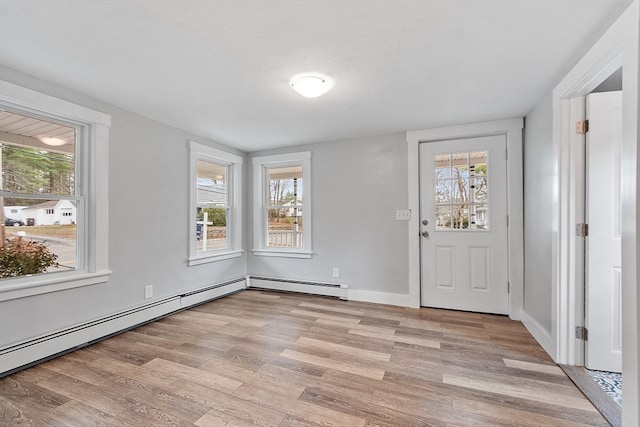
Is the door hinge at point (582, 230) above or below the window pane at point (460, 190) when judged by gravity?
below

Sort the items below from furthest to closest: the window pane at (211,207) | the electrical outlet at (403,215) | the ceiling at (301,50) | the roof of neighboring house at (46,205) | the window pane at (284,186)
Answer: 1. the window pane at (284,186)
2. the window pane at (211,207)
3. the electrical outlet at (403,215)
4. the roof of neighboring house at (46,205)
5. the ceiling at (301,50)

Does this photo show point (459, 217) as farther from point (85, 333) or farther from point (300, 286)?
point (85, 333)

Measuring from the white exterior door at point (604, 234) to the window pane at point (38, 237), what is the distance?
4225mm

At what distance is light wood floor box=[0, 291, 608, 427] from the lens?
1.65 meters

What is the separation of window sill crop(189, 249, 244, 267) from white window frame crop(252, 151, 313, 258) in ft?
1.02

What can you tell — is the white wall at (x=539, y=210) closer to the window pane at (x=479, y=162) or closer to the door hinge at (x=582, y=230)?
the door hinge at (x=582, y=230)

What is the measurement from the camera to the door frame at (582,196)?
1.40 meters

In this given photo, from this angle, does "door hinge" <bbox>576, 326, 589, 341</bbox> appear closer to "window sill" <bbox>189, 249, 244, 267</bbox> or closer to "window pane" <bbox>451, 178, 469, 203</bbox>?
"window pane" <bbox>451, 178, 469, 203</bbox>

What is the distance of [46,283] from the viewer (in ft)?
7.45

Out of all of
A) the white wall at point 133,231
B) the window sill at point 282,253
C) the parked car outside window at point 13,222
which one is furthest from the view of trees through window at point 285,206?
the parked car outside window at point 13,222

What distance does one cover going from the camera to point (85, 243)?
8.56ft

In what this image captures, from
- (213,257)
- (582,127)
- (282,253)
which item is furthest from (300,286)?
(582,127)

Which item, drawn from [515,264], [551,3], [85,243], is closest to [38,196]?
[85,243]

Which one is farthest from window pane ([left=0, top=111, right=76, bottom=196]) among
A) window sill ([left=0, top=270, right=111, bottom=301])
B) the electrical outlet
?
the electrical outlet
